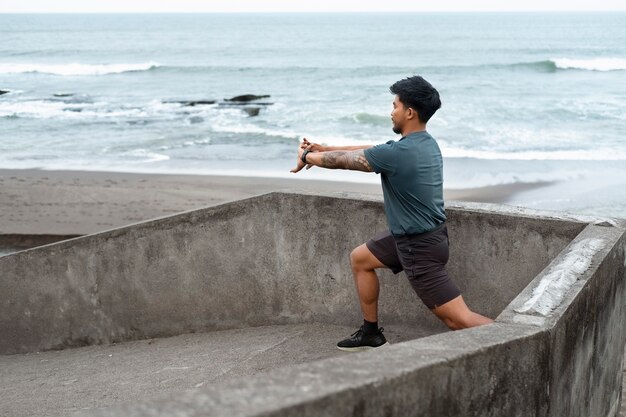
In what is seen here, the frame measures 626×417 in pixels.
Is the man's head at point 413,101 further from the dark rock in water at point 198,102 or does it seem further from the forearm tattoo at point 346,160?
the dark rock in water at point 198,102

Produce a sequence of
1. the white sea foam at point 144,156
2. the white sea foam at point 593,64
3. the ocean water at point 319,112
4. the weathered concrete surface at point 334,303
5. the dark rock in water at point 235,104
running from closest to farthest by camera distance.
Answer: the weathered concrete surface at point 334,303 → the ocean water at point 319,112 → the white sea foam at point 144,156 → the dark rock in water at point 235,104 → the white sea foam at point 593,64

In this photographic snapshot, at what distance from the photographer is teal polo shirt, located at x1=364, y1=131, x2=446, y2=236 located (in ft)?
14.0

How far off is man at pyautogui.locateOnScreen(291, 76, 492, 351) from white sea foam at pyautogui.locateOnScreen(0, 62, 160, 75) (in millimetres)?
45358

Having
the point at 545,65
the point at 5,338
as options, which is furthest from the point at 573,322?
the point at 545,65

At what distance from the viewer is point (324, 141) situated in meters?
23.2

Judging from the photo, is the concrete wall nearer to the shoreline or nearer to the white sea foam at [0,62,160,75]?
the shoreline

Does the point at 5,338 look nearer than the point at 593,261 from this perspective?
No

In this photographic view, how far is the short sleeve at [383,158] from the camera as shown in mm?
4254

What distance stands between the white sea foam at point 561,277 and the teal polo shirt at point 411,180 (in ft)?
2.24

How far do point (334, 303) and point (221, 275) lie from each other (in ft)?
2.49

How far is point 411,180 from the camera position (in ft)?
14.0

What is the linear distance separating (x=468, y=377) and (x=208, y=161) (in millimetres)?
16579

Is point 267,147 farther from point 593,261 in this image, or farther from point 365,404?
point 365,404

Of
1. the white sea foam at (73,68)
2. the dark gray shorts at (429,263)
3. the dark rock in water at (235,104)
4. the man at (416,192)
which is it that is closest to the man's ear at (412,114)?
the man at (416,192)
